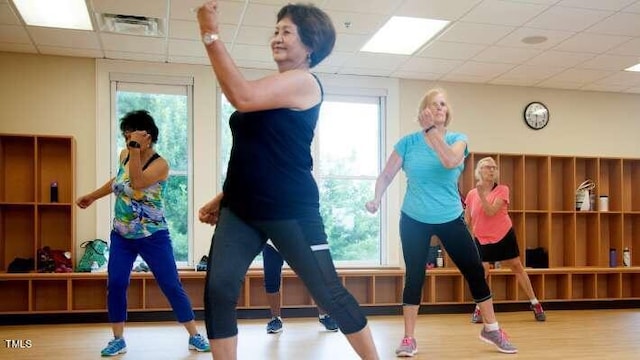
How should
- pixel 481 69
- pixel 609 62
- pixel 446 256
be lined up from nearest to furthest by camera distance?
→ pixel 609 62 → pixel 481 69 → pixel 446 256

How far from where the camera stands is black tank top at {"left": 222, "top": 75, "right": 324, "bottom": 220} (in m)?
1.74

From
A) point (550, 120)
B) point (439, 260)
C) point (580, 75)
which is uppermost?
point (580, 75)

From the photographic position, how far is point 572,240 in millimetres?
7047

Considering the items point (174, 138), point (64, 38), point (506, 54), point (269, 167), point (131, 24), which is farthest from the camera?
point (174, 138)

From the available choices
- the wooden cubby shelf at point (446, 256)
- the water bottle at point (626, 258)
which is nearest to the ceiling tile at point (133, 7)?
the wooden cubby shelf at point (446, 256)

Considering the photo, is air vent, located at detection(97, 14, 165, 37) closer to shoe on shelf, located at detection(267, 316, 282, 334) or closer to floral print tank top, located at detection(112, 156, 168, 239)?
floral print tank top, located at detection(112, 156, 168, 239)

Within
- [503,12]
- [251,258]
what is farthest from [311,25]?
[503,12]

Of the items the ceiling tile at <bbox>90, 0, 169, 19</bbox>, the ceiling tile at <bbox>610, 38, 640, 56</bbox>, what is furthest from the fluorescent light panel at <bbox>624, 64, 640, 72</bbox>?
the ceiling tile at <bbox>90, 0, 169, 19</bbox>

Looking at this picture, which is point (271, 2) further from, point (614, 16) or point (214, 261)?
point (214, 261)

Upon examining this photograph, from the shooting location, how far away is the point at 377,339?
14.0ft

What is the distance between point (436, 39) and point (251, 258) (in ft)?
13.7

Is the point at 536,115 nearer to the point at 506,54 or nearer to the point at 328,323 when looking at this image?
the point at 506,54

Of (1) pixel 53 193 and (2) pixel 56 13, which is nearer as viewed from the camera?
(2) pixel 56 13

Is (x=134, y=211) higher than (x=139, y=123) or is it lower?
lower
